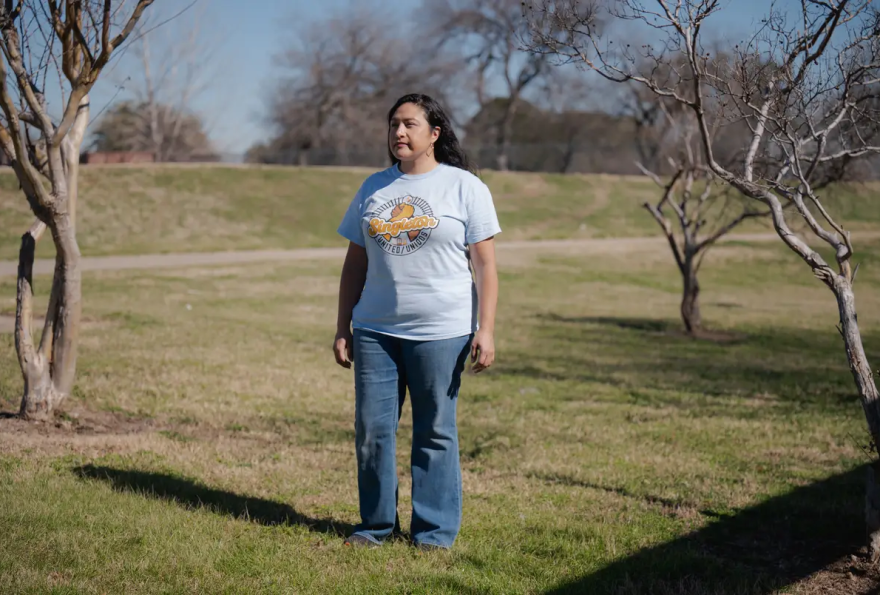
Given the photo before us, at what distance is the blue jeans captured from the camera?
12.8ft

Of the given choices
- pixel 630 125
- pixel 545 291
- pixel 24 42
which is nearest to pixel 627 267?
pixel 545 291

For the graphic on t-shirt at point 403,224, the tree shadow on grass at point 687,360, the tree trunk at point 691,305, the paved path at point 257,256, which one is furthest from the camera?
the paved path at point 257,256

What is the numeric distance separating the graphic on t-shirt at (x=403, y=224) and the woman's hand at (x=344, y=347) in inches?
20.4

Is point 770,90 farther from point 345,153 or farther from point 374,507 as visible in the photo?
point 345,153

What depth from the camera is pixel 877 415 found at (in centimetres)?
413

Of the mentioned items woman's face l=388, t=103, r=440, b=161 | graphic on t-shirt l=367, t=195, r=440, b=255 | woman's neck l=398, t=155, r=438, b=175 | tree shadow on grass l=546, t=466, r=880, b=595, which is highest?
woman's face l=388, t=103, r=440, b=161

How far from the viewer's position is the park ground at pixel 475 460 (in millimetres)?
3867

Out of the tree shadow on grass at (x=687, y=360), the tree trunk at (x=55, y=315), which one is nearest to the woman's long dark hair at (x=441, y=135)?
the tree trunk at (x=55, y=315)

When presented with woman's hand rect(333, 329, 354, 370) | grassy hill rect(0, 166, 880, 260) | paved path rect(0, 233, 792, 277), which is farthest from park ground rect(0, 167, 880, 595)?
grassy hill rect(0, 166, 880, 260)

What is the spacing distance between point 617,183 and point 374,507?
44.1 metres

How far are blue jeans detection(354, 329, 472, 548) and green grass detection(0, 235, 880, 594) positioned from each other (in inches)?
6.8

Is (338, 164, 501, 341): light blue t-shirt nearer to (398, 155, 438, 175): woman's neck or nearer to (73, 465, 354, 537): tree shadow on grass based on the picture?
(398, 155, 438, 175): woman's neck

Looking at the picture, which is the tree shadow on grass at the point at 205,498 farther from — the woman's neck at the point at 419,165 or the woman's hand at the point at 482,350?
the woman's neck at the point at 419,165

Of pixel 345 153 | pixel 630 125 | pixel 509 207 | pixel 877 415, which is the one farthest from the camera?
pixel 630 125
